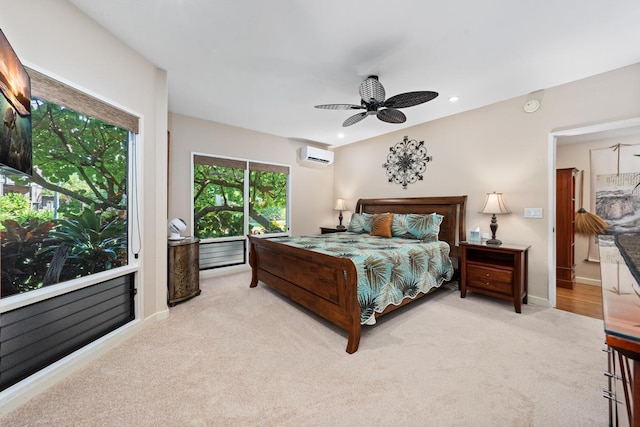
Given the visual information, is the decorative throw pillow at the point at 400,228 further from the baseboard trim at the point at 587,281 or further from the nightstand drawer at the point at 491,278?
the baseboard trim at the point at 587,281

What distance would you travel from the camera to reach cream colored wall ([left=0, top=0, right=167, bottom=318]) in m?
1.53

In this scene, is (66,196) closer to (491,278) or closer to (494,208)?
(491,278)

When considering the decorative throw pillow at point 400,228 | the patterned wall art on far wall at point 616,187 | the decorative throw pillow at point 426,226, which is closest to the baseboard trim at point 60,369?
the decorative throw pillow at point 400,228

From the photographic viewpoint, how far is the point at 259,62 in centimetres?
243

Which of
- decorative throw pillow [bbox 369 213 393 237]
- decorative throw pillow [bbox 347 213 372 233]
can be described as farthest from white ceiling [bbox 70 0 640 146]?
decorative throw pillow [bbox 347 213 372 233]

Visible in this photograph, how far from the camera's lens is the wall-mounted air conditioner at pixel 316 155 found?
509 centimetres

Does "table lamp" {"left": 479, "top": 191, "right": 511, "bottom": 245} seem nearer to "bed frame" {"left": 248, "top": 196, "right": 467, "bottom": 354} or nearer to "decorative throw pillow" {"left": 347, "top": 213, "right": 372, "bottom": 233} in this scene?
"bed frame" {"left": 248, "top": 196, "right": 467, "bottom": 354}

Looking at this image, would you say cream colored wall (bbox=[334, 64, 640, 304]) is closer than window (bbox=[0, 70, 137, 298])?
No

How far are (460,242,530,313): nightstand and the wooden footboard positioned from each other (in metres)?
1.94

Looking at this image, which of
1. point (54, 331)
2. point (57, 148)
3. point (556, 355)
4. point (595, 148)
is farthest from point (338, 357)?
point (595, 148)

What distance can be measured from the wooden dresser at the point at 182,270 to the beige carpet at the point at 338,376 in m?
0.35

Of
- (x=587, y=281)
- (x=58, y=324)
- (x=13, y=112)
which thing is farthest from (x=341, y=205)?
(x=13, y=112)

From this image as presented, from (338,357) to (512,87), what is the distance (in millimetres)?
3537

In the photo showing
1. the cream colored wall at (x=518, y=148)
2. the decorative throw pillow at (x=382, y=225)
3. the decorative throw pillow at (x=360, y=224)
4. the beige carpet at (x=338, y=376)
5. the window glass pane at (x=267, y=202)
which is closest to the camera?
the beige carpet at (x=338, y=376)
